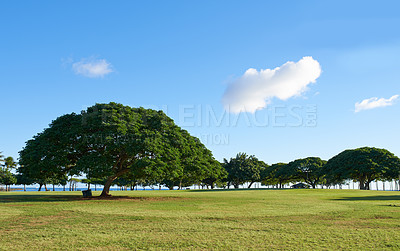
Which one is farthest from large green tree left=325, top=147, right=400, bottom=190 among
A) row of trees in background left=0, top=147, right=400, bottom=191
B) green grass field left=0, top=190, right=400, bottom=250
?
green grass field left=0, top=190, right=400, bottom=250

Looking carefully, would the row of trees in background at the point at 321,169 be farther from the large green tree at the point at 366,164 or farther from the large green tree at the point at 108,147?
the large green tree at the point at 108,147

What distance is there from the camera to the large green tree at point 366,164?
70.8m

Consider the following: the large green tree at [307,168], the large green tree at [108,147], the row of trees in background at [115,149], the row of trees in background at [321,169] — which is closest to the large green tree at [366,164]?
the row of trees in background at [321,169]

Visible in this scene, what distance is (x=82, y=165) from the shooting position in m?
28.0

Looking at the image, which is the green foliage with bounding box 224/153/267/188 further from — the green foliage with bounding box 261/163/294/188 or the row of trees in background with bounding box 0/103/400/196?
the row of trees in background with bounding box 0/103/400/196

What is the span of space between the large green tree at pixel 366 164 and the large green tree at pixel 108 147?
180 ft

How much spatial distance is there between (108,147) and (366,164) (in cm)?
6544

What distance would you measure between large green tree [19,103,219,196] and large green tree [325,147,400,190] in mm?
54772

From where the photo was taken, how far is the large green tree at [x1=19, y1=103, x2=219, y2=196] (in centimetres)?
2884

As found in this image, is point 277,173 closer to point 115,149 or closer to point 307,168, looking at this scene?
point 307,168

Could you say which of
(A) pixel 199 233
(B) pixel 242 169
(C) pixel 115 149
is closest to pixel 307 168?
(B) pixel 242 169

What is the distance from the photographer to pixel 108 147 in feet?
93.9

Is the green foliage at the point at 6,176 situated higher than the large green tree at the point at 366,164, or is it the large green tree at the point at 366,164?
the large green tree at the point at 366,164

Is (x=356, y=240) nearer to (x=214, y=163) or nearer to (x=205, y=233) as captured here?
(x=205, y=233)
